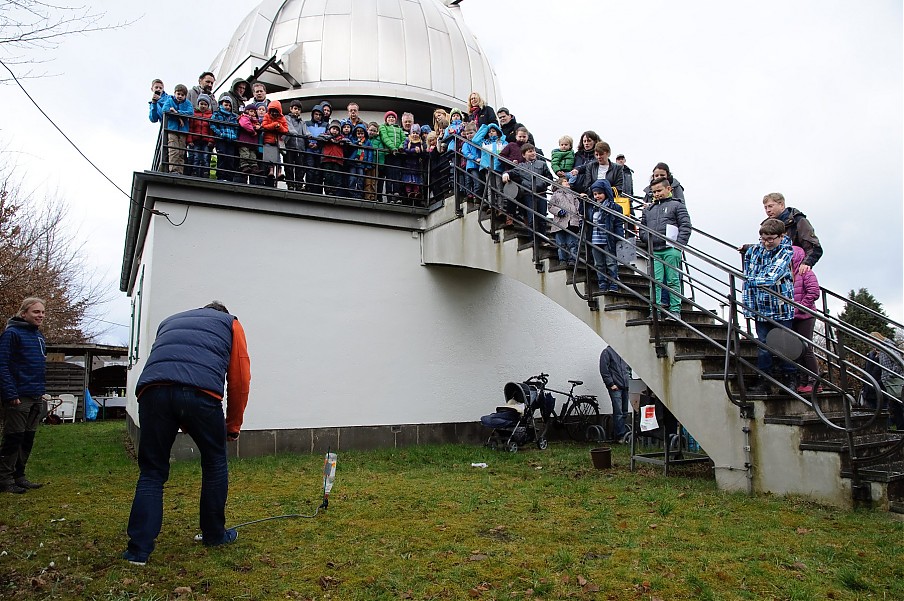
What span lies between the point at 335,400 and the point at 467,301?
267 centimetres

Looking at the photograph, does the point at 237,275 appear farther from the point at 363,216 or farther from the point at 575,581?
the point at 575,581

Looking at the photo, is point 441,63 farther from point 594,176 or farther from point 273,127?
point 594,176

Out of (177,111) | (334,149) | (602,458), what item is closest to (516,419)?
(602,458)

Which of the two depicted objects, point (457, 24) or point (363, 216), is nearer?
point (363, 216)

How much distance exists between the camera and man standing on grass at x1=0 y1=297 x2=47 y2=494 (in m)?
5.90

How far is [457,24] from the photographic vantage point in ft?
51.6

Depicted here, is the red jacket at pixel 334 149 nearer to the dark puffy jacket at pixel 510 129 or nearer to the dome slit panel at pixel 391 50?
the dark puffy jacket at pixel 510 129

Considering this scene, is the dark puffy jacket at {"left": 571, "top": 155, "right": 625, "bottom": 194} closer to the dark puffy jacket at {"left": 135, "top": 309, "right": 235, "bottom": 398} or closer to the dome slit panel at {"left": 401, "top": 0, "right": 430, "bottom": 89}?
the dark puffy jacket at {"left": 135, "top": 309, "right": 235, "bottom": 398}

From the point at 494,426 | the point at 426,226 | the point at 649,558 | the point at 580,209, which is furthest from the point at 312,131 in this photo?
the point at 649,558

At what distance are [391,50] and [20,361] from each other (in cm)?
999

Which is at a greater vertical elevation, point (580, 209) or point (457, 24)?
point (457, 24)

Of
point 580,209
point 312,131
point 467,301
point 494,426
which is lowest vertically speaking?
point 494,426

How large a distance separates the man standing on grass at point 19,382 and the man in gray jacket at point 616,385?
835 centimetres

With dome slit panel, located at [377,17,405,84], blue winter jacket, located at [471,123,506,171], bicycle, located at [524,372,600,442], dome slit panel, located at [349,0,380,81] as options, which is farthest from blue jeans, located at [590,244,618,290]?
dome slit panel, located at [349,0,380,81]
